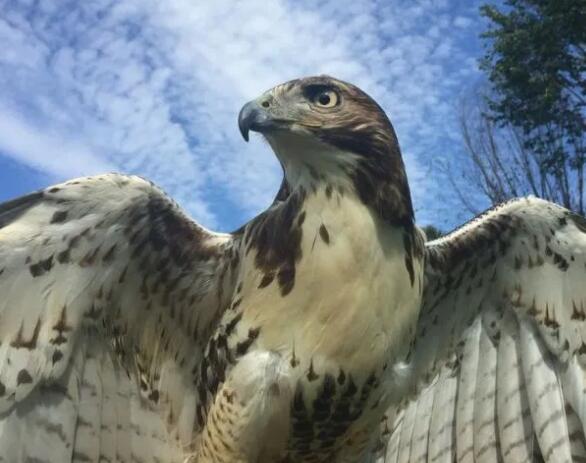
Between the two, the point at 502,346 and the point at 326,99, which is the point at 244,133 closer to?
the point at 326,99

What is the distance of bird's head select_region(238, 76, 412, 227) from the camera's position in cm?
316

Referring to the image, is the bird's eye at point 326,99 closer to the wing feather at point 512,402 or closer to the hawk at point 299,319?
the hawk at point 299,319

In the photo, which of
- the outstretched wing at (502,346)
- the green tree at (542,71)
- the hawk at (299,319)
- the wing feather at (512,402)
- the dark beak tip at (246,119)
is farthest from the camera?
the green tree at (542,71)

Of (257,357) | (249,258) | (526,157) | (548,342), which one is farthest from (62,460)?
(526,157)

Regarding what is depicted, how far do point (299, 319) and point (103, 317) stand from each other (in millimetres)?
1122

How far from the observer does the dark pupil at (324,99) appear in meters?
3.22

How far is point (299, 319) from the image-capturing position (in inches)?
122

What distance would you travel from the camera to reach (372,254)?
3.10 metres

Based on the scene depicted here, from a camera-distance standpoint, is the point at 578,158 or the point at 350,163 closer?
the point at 350,163

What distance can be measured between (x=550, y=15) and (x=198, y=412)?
12.7 meters

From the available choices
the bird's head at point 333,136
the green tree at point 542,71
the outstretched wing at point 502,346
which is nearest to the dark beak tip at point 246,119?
the bird's head at point 333,136

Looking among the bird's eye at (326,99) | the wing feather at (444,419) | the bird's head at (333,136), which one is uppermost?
the bird's eye at (326,99)

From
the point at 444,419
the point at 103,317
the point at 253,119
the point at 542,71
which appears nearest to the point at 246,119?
the point at 253,119

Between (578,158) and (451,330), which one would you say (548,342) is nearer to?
(451,330)
